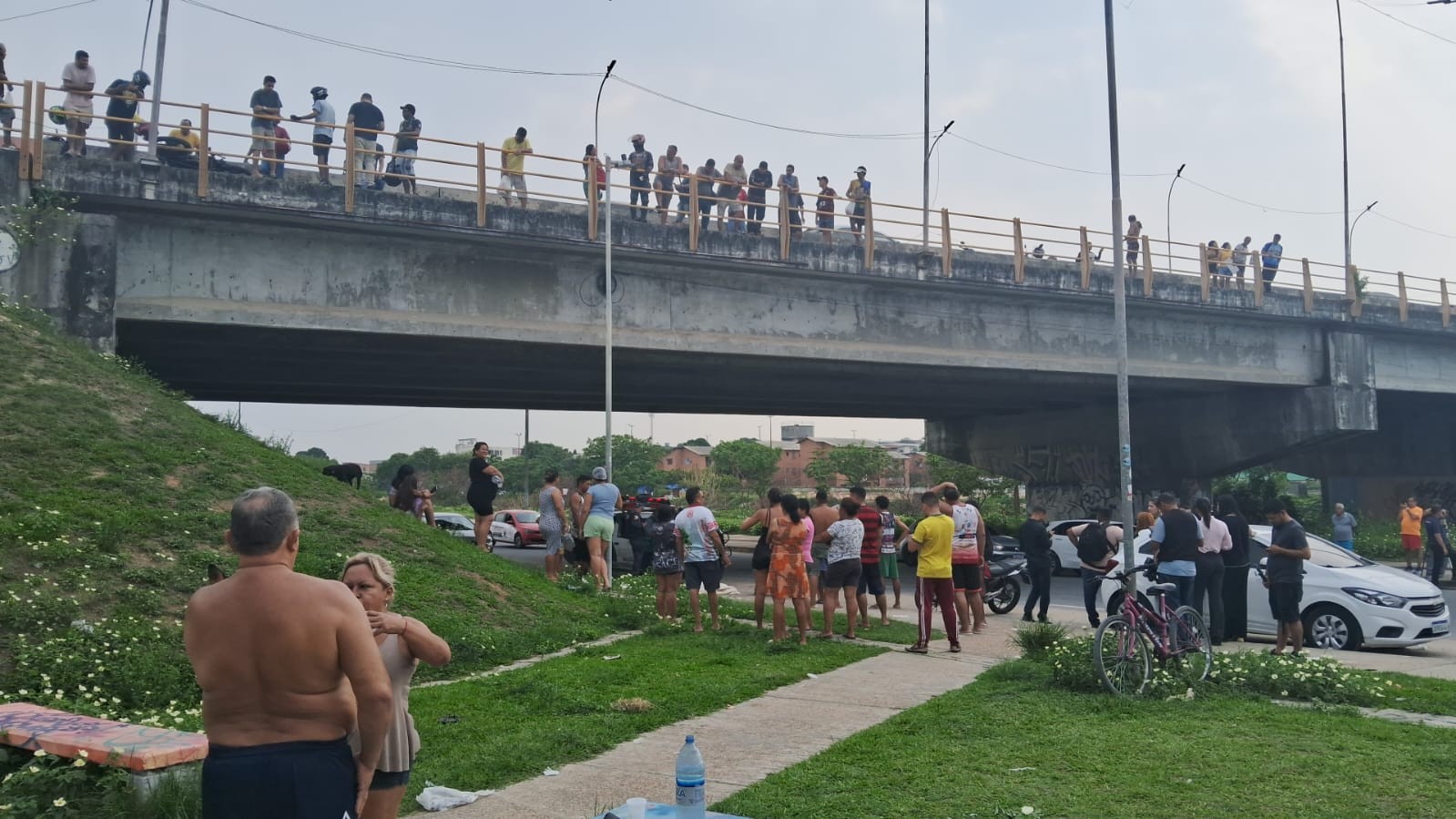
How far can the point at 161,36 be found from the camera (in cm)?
1930

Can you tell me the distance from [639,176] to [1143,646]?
52.2 feet

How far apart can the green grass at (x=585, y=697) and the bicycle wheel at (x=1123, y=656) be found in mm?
2672

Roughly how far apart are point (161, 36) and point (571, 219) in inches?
295

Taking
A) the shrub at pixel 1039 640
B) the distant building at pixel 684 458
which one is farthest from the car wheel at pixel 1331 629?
the distant building at pixel 684 458

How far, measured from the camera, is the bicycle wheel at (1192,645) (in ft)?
29.1

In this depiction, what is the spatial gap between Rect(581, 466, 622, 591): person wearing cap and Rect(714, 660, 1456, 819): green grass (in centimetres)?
842

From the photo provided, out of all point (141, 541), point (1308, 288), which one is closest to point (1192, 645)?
point (141, 541)

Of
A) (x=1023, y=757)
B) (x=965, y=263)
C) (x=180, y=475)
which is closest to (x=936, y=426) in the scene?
(x=965, y=263)

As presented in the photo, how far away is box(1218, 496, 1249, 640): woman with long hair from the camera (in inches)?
491

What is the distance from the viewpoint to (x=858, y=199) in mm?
23281

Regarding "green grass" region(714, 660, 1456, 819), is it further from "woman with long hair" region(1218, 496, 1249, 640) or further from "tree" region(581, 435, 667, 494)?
"tree" region(581, 435, 667, 494)

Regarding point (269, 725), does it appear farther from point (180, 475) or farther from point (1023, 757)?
point (180, 475)

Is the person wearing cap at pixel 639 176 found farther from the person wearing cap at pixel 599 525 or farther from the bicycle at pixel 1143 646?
the bicycle at pixel 1143 646

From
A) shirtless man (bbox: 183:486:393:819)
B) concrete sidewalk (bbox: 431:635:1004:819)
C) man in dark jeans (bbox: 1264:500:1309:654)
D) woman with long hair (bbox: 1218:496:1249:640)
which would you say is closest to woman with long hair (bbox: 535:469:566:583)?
concrete sidewalk (bbox: 431:635:1004:819)
